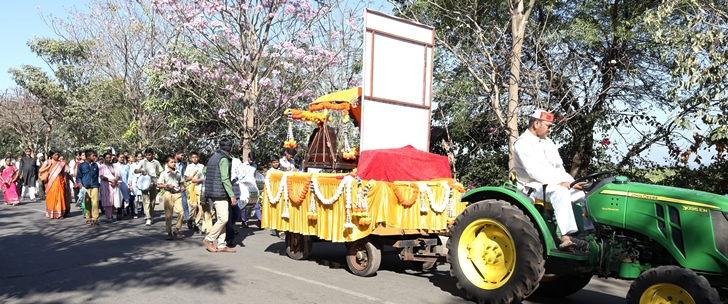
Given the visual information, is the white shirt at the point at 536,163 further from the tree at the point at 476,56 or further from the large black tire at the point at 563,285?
the tree at the point at 476,56

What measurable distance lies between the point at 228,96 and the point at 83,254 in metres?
10.9

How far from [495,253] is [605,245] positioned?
3.89 feet

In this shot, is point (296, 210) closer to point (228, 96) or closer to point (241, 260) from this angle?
point (241, 260)

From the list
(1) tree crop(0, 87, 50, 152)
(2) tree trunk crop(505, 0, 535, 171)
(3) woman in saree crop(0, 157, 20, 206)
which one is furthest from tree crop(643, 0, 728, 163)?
(1) tree crop(0, 87, 50, 152)

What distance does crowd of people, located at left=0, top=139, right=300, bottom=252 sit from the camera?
377 inches

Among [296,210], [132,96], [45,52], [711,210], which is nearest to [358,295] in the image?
[296,210]

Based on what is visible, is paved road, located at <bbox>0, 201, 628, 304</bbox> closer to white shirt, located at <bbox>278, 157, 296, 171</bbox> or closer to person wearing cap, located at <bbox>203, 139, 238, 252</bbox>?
person wearing cap, located at <bbox>203, 139, 238, 252</bbox>

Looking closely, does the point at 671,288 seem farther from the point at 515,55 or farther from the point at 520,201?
the point at 515,55

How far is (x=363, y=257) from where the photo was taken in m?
7.86

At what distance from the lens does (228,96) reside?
19438mm

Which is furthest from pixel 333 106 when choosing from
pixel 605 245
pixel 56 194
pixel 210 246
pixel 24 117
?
pixel 24 117

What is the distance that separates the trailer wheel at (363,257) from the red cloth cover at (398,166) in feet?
3.00

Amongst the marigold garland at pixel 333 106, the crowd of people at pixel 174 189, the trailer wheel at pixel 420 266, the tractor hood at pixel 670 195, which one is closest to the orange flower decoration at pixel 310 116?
the marigold garland at pixel 333 106

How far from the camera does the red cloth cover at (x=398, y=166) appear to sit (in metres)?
8.12
